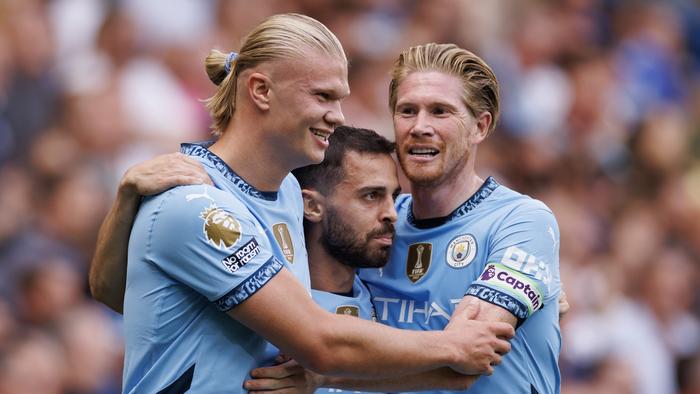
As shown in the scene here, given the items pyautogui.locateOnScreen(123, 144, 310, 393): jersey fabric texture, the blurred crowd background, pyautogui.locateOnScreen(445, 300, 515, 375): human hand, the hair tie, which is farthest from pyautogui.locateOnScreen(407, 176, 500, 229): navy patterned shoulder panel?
the blurred crowd background

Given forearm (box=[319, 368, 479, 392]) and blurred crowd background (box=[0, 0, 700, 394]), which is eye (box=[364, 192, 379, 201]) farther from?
blurred crowd background (box=[0, 0, 700, 394])

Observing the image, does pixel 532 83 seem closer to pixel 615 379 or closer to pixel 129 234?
pixel 615 379

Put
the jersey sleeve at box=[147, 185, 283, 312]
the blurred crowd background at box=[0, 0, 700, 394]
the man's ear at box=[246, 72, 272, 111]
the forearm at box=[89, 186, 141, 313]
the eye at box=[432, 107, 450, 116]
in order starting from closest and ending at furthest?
1. the jersey sleeve at box=[147, 185, 283, 312]
2. the forearm at box=[89, 186, 141, 313]
3. the man's ear at box=[246, 72, 272, 111]
4. the eye at box=[432, 107, 450, 116]
5. the blurred crowd background at box=[0, 0, 700, 394]

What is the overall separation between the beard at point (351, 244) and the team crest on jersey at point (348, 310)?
0.19m

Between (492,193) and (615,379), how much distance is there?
460cm

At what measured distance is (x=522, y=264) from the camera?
16.7 ft

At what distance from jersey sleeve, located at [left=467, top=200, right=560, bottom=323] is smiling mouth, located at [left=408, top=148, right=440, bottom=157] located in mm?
452

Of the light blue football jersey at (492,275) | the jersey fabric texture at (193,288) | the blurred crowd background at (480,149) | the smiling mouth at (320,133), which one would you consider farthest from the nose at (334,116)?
the blurred crowd background at (480,149)

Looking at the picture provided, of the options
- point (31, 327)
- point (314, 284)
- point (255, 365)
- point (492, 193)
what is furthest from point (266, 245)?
point (31, 327)

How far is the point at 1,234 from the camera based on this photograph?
25.6ft

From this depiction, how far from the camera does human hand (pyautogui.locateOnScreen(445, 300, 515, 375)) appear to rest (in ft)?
15.7

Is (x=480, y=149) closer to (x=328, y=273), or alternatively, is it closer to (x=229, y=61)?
(x=328, y=273)

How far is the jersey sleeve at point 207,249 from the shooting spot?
4422 millimetres

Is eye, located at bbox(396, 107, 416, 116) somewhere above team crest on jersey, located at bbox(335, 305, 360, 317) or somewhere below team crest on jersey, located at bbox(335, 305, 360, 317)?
above
